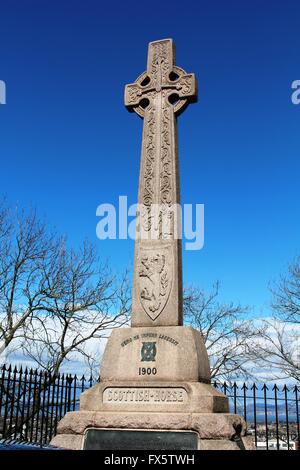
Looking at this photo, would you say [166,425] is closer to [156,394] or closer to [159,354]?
[156,394]

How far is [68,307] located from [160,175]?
9734 mm

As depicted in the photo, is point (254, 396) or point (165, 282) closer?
point (165, 282)

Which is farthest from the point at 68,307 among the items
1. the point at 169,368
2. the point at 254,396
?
the point at 169,368

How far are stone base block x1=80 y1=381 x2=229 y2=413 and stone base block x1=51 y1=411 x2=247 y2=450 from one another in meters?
0.15

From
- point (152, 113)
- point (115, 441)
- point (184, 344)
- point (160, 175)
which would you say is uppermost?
point (152, 113)

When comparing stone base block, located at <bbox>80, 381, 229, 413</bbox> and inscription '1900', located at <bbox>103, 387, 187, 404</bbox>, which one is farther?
inscription '1900', located at <bbox>103, 387, 187, 404</bbox>

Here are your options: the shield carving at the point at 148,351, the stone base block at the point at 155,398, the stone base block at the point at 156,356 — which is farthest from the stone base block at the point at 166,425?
the shield carving at the point at 148,351

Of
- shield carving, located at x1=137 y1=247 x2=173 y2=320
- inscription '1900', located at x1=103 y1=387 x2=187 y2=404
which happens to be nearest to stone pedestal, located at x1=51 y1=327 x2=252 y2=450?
inscription '1900', located at x1=103 y1=387 x2=187 y2=404

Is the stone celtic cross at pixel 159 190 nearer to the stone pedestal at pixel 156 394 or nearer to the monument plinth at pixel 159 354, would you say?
the monument plinth at pixel 159 354

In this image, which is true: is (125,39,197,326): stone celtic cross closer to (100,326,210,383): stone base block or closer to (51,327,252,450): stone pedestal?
(100,326,210,383): stone base block

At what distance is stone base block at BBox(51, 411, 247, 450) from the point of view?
233 inches
